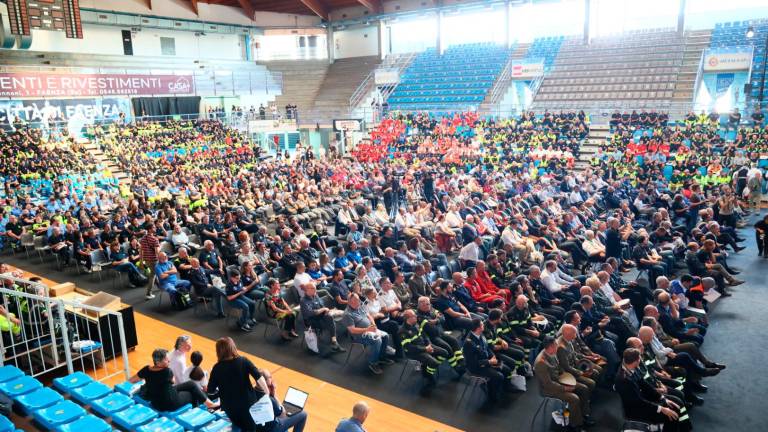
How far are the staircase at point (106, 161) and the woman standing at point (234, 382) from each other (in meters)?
17.9

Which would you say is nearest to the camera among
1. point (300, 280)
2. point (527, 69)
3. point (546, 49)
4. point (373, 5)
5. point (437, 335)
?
point (437, 335)

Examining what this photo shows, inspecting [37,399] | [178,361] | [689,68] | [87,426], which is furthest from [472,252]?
[689,68]

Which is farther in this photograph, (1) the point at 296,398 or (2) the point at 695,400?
(2) the point at 695,400

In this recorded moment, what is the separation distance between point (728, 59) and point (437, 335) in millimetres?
21094

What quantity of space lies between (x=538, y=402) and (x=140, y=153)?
65.8 ft

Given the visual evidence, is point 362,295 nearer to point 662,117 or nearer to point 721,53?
point 662,117

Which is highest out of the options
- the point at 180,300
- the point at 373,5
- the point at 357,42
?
the point at 373,5

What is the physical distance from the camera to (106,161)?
71.7ft

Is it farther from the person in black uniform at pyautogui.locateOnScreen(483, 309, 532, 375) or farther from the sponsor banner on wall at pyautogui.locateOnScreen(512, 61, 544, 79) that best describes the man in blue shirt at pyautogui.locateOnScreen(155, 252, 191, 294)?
the sponsor banner on wall at pyautogui.locateOnScreen(512, 61, 544, 79)

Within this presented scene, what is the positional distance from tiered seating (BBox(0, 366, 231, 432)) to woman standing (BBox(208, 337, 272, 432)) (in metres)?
0.24

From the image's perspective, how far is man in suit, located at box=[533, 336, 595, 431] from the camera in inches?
227

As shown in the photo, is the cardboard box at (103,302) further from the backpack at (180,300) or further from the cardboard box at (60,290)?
the backpack at (180,300)

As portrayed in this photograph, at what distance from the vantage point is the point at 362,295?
8.28 metres

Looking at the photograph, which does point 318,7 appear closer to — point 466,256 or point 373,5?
point 373,5
